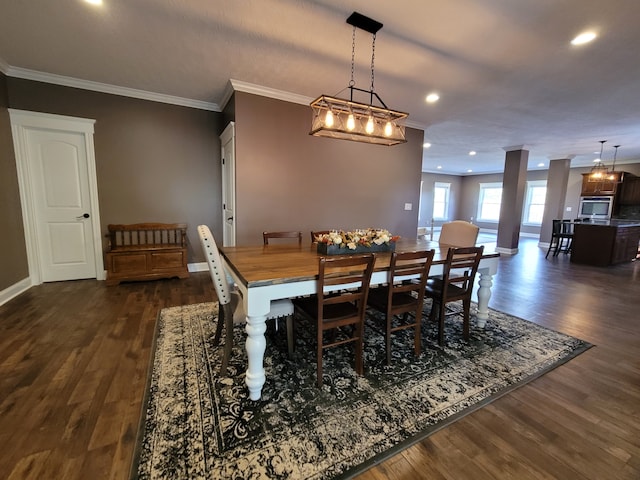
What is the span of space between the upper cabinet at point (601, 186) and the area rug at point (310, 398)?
26.8 feet

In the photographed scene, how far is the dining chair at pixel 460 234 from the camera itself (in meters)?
3.29

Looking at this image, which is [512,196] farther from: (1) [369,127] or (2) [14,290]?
(2) [14,290]

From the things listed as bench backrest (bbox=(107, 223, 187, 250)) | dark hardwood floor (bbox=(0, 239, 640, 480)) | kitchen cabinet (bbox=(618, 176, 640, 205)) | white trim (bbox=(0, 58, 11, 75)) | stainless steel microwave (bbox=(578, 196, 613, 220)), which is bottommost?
dark hardwood floor (bbox=(0, 239, 640, 480))

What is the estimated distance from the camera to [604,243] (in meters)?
6.01

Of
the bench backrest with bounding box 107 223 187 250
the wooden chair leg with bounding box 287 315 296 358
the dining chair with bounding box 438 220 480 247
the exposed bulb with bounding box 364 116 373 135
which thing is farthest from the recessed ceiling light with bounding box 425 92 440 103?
the bench backrest with bounding box 107 223 187 250

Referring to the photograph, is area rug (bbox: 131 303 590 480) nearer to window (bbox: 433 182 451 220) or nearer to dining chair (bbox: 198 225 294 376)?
dining chair (bbox: 198 225 294 376)

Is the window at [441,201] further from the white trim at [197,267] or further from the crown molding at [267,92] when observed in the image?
the white trim at [197,267]

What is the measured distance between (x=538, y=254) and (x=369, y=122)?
23.4 feet

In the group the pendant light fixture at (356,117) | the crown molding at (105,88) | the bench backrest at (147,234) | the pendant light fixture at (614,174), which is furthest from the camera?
the pendant light fixture at (614,174)

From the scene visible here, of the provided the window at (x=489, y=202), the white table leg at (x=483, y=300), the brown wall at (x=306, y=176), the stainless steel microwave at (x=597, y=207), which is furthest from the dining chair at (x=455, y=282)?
the window at (x=489, y=202)

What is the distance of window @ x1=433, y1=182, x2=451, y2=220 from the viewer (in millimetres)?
12828

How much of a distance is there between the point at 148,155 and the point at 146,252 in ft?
4.72

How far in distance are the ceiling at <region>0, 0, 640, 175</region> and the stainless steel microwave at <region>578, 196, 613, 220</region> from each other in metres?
5.12

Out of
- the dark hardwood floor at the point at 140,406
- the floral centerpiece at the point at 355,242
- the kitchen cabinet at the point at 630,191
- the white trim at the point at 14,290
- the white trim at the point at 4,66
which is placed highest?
the white trim at the point at 4,66
